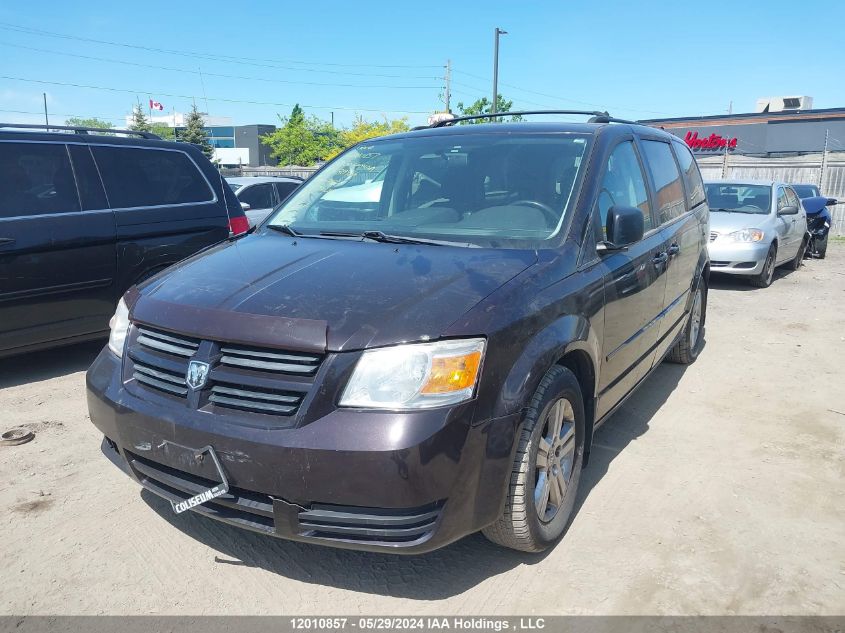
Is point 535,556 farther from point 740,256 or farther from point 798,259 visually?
point 798,259

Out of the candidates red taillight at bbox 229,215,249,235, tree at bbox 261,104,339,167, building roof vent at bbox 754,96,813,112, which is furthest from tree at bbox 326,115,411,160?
red taillight at bbox 229,215,249,235

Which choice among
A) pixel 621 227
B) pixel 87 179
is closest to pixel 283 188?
pixel 87 179

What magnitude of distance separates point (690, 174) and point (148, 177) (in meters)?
4.63

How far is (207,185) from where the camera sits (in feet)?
20.9

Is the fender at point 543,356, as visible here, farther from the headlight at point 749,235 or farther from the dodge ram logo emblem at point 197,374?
the headlight at point 749,235

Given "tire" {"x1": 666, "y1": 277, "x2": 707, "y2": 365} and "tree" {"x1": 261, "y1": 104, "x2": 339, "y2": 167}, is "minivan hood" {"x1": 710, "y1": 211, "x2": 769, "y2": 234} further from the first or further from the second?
"tree" {"x1": 261, "y1": 104, "x2": 339, "y2": 167}

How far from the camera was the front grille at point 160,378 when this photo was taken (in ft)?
8.59

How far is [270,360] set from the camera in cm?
245

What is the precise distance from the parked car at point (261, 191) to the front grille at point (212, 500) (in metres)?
8.14

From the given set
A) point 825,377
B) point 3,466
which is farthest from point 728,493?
point 3,466

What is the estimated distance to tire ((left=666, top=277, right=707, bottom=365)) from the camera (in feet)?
18.7

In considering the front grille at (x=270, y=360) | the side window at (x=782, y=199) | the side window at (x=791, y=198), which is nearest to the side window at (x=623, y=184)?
the front grille at (x=270, y=360)

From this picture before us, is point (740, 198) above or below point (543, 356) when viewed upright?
above

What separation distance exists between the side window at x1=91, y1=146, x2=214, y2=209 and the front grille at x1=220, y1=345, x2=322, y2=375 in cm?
373
